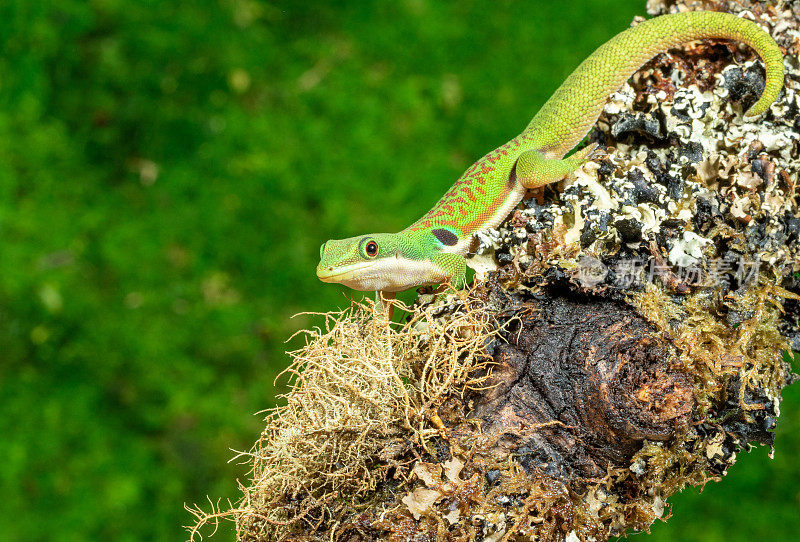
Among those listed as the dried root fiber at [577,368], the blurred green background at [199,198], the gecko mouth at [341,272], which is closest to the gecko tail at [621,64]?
the dried root fiber at [577,368]

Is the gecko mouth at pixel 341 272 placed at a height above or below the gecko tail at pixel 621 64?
below

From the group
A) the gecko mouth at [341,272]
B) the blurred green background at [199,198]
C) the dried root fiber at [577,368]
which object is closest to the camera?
the dried root fiber at [577,368]

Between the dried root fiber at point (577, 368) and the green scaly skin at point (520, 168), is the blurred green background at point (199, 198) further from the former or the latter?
the dried root fiber at point (577, 368)

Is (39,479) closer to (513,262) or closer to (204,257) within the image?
(204,257)

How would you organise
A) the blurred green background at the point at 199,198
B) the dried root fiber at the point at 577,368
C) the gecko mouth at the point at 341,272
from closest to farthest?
the dried root fiber at the point at 577,368
the gecko mouth at the point at 341,272
the blurred green background at the point at 199,198

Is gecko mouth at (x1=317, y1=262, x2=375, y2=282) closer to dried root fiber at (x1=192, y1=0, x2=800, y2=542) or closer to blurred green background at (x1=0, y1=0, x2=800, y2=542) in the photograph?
dried root fiber at (x1=192, y1=0, x2=800, y2=542)

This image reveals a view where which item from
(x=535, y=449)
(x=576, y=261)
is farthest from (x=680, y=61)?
(x=535, y=449)

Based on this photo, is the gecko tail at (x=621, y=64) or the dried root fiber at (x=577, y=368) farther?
the gecko tail at (x=621, y=64)
